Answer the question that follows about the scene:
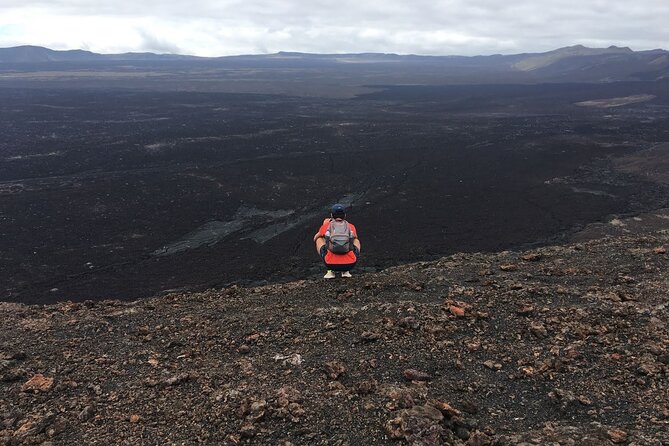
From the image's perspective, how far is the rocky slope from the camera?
4.11m

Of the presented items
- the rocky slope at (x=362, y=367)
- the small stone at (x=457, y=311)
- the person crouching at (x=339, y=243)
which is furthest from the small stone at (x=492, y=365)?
the person crouching at (x=339, y=243)

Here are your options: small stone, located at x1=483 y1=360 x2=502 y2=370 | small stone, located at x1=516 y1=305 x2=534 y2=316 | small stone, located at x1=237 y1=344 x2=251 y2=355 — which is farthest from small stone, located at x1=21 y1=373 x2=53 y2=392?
small stone, located at x1=516 y1=305 x2=534 y2=316

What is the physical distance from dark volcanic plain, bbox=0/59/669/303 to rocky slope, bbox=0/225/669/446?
6.24 meters

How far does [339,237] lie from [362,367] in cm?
296

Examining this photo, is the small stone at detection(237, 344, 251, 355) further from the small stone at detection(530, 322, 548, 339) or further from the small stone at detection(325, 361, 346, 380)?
the small stone at detection(530, 322, 548, 339)

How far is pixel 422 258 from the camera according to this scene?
1420 centimetres

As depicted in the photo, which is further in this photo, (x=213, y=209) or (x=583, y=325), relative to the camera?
(x=213, y=209)

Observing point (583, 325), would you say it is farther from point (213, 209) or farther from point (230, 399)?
point (213, 209)

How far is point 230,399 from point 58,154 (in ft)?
93.9

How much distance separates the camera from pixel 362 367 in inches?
202

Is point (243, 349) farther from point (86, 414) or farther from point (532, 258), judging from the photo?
point (532, 258)

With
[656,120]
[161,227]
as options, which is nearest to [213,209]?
[161,227]

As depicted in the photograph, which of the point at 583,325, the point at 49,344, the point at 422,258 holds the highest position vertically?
the point at 583,325

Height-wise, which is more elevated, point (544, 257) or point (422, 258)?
point (544, 257)
